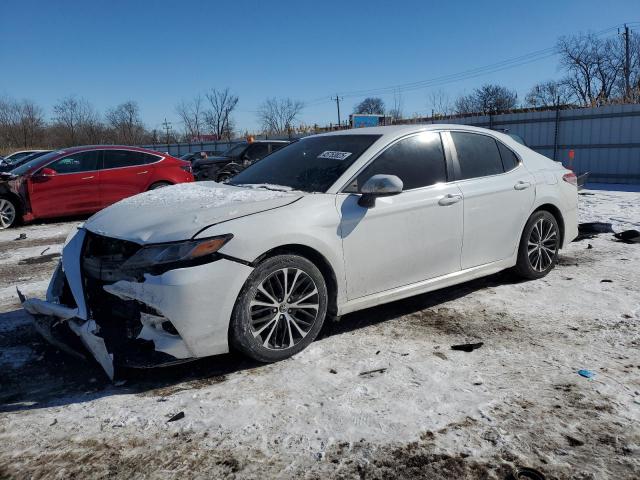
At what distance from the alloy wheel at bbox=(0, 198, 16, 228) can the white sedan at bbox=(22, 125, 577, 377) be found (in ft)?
24.2

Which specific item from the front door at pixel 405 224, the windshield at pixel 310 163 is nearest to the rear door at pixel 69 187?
the windshield at pixel 310 163

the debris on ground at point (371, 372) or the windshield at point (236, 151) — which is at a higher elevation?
the windshield at point (236, 151)

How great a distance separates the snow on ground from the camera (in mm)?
2346

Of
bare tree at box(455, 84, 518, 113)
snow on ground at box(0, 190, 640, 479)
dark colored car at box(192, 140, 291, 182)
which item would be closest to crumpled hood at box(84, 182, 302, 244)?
snow on ground at box(0, 190, 640, 479)

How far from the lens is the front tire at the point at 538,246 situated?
5.04m

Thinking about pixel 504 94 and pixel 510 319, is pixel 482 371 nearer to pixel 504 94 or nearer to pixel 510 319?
pixel 510 319

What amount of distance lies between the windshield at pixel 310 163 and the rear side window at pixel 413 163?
0.55ft

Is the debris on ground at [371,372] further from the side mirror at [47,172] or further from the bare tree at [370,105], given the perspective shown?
the bare tree at [370,105]

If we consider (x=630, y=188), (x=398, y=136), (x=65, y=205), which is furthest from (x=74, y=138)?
(x=398, y=136)

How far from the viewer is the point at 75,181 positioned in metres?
10.2

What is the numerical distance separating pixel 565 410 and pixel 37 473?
267 cm

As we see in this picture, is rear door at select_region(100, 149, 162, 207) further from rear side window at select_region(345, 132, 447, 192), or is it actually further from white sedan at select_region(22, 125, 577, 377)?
rear side window at select_region(345, 132, 447, 192)

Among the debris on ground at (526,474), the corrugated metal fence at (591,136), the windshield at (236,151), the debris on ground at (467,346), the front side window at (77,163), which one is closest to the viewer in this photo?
the debris on ground at (526,474)

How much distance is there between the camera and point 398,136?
13.9ft
